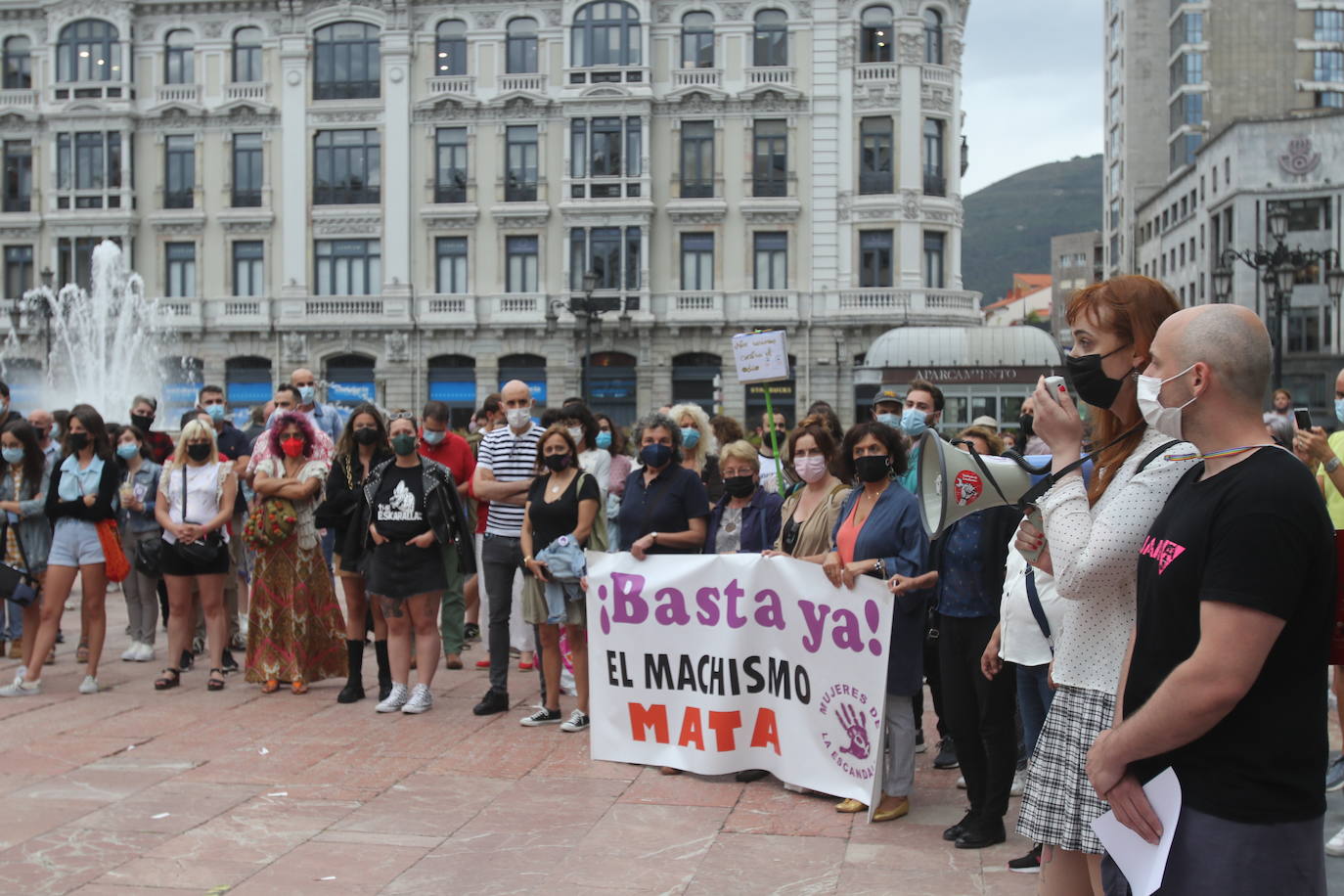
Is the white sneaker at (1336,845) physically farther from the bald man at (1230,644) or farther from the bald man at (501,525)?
the bald man at (501,525)

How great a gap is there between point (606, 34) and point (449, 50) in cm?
505

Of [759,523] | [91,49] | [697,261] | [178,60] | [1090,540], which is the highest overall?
[91,49]

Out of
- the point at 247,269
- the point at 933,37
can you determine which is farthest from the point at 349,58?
the point at 933,37

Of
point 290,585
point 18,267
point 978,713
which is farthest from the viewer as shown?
point 18,267

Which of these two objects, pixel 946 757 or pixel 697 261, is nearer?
pixel 946 757

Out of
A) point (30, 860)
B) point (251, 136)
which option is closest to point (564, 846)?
point (30, 860)

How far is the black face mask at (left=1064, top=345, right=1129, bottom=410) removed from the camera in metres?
3.68

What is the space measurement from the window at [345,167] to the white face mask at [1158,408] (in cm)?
4095

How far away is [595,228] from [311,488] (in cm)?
3224

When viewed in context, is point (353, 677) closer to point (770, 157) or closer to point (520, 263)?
point (520, 263)

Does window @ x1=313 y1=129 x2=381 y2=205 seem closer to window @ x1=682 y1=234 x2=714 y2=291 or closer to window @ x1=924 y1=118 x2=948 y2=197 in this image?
window @ x1=682 y1=234 x2=714 y2=291

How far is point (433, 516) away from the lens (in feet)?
29.4

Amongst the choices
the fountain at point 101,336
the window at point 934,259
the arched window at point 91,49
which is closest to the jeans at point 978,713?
the window at point 934,259

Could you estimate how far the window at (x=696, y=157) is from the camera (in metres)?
41.3
